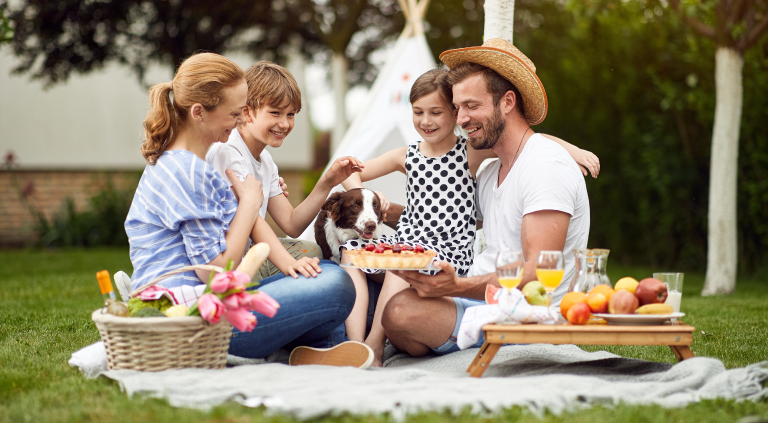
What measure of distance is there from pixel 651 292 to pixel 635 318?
142 mm

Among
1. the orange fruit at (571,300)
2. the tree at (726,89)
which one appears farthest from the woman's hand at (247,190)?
the tree at (726,89)

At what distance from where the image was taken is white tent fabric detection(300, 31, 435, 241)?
575 centimetres

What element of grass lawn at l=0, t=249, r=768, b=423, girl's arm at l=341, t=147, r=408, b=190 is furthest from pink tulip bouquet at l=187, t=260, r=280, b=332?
girl's arm at l=341, t=147, r=408, b=190

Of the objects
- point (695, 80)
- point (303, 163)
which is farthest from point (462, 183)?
point (303, 163)

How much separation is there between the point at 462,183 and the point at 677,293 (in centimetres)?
113

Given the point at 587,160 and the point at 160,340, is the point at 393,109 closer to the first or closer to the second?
the point at 587,160

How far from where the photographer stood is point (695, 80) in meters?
7.12

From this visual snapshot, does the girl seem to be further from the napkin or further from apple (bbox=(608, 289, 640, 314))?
apple (bbox=(608, 289, 640, 314))

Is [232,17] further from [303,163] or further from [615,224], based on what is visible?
[615,224]

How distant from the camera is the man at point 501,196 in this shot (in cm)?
274

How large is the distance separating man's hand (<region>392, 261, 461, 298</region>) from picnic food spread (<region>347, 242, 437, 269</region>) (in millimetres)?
87

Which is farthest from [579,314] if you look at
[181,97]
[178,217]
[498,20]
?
[498,20]

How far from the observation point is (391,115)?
6.04 metres

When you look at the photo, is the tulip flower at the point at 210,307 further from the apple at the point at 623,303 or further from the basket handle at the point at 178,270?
the apple at the point at 623,303
